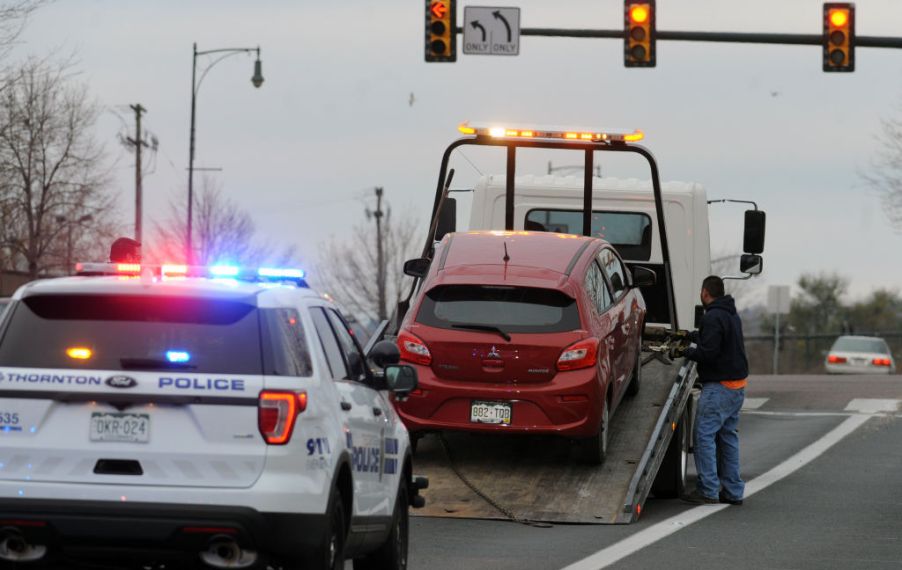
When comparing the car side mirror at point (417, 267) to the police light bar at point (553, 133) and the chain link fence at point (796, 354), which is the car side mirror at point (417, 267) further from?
the chain link fence at point (796, 354)

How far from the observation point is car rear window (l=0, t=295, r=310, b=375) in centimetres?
788

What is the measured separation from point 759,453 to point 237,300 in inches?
557

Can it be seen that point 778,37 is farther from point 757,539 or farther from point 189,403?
point 189,403

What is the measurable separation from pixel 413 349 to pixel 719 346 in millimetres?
2927

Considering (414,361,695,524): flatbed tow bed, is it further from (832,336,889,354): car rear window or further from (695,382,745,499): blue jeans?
(832,336,889,354): car rear window

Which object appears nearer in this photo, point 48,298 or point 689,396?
point 48,298

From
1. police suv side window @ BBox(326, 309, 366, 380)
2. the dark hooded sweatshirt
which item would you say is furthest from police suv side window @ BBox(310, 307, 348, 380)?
the dark hooded sweatshirt

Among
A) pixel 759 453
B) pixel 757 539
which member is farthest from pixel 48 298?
pixel 759 453

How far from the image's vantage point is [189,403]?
7.78 meters

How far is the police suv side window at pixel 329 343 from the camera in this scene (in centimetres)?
867

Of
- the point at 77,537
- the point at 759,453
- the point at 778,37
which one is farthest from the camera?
the point at 778,37

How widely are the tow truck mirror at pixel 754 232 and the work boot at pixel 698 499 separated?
4467 millimetres

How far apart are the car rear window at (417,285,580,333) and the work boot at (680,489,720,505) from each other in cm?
252

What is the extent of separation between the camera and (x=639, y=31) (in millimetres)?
25062
